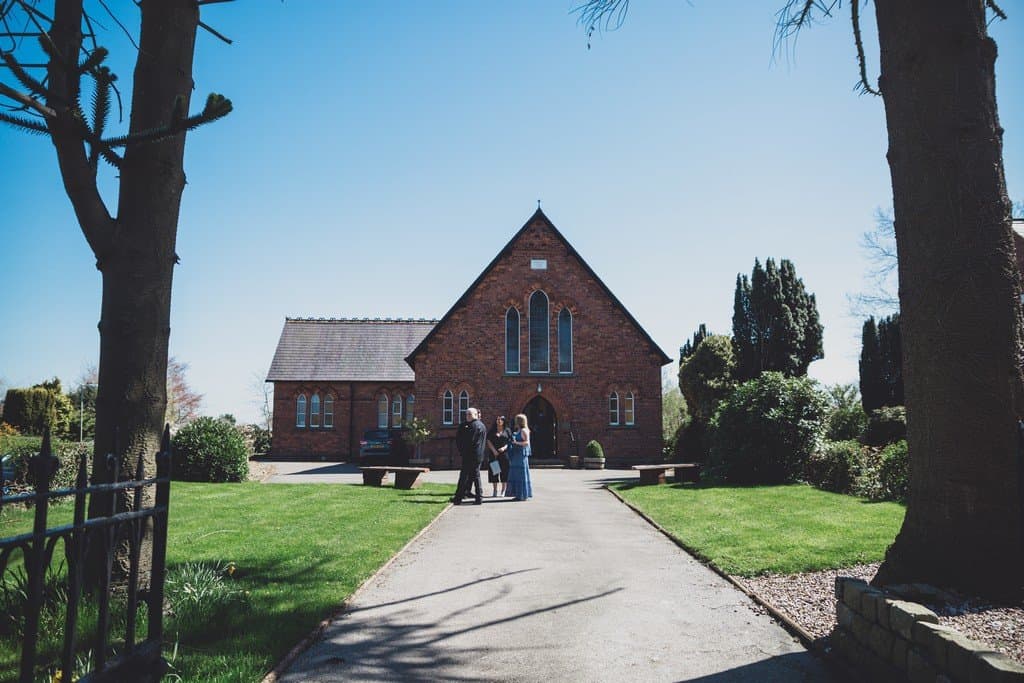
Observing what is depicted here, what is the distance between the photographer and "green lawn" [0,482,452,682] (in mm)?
4637

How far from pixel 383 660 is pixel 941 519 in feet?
13.4

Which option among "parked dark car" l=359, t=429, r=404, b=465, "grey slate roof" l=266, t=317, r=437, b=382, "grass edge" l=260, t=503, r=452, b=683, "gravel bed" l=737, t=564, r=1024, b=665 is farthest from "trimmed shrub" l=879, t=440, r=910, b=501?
"grey slate roof" l=266, t=317, r=437, b=382

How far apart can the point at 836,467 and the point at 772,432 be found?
187cm

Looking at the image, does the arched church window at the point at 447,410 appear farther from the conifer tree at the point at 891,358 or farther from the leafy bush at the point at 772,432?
the conifer tree at the point at 891,358

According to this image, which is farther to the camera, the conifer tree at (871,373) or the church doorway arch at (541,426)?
the conifer tree at (871,373)

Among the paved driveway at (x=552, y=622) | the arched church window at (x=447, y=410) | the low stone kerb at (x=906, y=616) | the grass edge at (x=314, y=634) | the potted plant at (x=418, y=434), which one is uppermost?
the arched church window at (x=447, y=410)

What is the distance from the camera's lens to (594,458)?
89.9 feet

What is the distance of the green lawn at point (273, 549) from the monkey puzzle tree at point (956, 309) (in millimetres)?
4655

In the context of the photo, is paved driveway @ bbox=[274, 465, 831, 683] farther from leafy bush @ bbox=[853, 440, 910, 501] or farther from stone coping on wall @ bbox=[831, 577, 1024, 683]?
leafy bush @ bbox=[853, 440, 910, 501]

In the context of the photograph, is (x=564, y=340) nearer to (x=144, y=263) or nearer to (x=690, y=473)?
(x=690, y=473)

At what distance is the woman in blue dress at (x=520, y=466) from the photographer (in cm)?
1515

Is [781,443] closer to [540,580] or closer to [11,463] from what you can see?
[540,580]

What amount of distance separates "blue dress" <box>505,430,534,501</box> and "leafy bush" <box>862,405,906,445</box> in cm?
1525

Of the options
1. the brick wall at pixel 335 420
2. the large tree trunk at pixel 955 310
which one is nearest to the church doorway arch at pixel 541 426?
the brick wall at pixel 335 420
